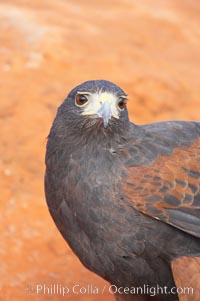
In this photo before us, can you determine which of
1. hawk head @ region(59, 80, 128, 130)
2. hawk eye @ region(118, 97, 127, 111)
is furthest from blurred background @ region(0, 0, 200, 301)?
hawk eye @ region(118, 97, 127, 111)

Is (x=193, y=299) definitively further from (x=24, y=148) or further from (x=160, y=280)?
(x=24, y=148)

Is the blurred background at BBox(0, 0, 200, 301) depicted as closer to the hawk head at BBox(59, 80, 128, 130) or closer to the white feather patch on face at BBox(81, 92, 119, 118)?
the hawk head at BBox(59, 80, 128, 130)

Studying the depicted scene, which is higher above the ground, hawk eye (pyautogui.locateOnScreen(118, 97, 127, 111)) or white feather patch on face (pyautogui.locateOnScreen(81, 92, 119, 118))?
hawk eye (pyautogui.locateOnScreen(118, 97, 127, 111))

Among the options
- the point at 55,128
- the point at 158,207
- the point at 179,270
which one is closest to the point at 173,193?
the point at 158,207

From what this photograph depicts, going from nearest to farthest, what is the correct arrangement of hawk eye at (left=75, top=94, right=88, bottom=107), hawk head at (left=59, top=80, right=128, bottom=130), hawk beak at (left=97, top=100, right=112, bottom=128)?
hawk beak at (left=97, top=100, right=112, bottom=128)
hawk head at (left=59, top=80, right=128, bottom=130)
hawk eye at (left=75, top=94, right=88, bottom=107)

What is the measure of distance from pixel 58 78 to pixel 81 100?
4097 mm

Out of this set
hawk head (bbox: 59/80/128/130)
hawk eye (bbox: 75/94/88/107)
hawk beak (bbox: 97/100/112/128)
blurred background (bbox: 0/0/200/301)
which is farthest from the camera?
blurred background (bbox: 0/0/200/301)

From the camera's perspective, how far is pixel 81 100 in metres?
5.45

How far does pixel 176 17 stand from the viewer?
11.6 m

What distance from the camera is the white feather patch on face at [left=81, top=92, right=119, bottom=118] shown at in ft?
17.5

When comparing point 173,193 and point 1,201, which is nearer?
point 173,193

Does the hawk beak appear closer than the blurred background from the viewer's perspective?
Yes

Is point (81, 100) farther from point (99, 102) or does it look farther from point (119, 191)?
point (119, 191)

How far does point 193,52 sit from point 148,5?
1370mm
